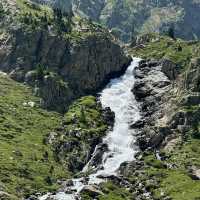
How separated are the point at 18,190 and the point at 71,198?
1678cm

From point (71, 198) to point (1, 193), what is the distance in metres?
23.9

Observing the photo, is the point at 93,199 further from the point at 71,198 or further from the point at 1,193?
the point at 1,193

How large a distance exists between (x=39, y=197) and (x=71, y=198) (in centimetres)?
1002

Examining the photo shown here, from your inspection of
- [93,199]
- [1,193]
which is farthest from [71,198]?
[1,193]

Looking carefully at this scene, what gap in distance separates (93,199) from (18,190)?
23669mm

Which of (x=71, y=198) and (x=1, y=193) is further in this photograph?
(x=71, y=198)

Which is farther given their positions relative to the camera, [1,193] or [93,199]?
[93,199]

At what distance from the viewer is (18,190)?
199 meters

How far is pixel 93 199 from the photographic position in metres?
200

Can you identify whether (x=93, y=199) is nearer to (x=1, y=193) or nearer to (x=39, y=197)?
(x=39, y=197)

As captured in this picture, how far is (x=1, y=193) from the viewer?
18712cm

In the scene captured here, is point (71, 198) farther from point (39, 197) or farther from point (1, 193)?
point (1, 193)

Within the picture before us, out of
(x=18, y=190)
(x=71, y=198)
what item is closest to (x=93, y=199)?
(x=71, y=198)

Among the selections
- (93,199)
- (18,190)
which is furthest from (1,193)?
(93,199)
